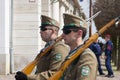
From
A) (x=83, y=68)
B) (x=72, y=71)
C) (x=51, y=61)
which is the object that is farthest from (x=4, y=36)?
(x=83, y=68)

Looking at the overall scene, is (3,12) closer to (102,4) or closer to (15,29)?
(15,29)

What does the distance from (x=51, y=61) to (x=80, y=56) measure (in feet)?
3.81

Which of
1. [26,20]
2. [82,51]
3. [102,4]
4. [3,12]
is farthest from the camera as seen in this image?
[102,4]

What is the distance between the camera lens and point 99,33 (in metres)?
4.21

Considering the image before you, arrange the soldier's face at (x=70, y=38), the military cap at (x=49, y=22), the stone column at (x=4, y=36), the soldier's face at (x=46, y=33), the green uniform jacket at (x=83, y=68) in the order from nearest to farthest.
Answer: the green uniform jacket at (x=83, y=68) → the soldier's face at (x=70, y=38) → the soldier's face at (x=46, y=33) → the military cap at (x=49, y=22) → the stone column at (x=4, y=36)

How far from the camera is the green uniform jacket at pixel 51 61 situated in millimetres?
4906

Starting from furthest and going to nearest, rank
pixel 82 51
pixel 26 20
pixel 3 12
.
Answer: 1. pixel 26 20
2. pixel 3 12
3. pixel 82 51

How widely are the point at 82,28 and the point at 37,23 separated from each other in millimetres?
13512

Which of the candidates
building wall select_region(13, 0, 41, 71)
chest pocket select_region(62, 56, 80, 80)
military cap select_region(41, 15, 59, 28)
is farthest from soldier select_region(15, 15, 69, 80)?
building wall select_region(13, 0, 41, 71)

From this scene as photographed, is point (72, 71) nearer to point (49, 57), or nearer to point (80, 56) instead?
point (80, 56)

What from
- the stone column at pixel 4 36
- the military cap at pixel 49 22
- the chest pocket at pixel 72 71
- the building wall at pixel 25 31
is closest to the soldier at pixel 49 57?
the military cap at pixel 49 22

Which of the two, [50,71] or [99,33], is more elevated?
[99,33]

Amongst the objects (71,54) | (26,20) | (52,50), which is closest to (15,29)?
(26,20)

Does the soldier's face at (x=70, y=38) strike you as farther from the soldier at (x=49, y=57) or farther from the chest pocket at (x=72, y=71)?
the soldier at (x=49, y=57)
